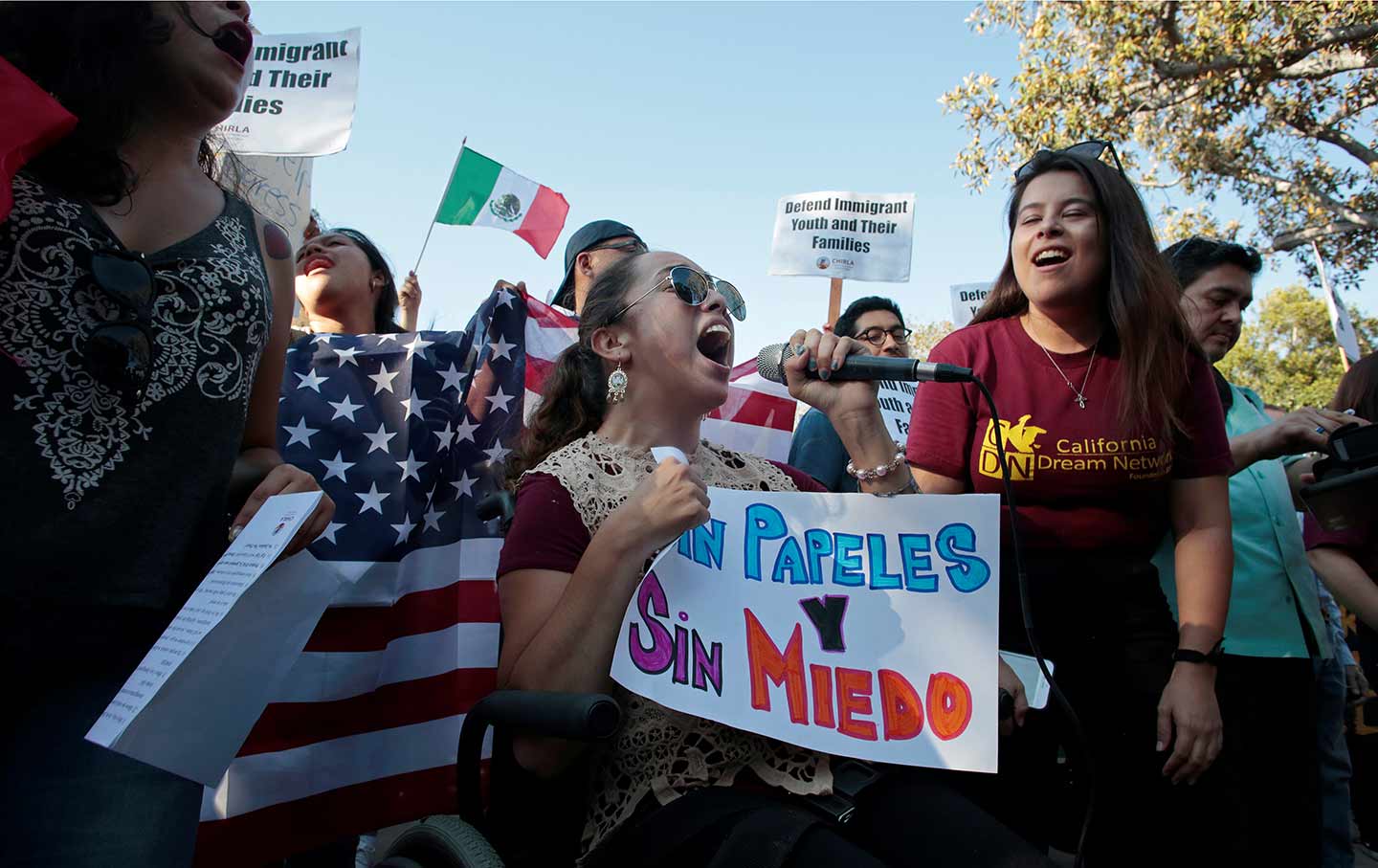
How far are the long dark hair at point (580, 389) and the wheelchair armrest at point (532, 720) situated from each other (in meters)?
0.90

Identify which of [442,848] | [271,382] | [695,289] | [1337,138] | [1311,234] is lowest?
[442,848]

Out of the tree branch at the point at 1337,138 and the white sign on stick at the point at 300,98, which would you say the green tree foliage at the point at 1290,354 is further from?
the white sign on stick at the point at 300,98

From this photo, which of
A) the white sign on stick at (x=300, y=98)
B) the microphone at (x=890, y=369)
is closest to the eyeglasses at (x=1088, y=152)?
the microphone at (x=890, y=369)

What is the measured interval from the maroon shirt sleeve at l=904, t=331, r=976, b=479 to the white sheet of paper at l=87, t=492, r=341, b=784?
1508 millimetres

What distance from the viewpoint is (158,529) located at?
1.41 metres

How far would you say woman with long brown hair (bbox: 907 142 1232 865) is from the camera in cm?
217

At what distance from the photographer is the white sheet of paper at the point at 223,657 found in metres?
1.18

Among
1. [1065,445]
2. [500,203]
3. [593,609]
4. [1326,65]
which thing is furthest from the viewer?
[1326,65]

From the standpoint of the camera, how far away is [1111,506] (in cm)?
222

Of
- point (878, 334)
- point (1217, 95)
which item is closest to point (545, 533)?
point (878, 334)

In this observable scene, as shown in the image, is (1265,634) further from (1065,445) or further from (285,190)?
(285,190)

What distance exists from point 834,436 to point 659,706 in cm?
218

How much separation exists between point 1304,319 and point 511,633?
5023 cm

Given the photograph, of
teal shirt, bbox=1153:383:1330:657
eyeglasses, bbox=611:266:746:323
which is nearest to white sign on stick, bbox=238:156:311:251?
eyeglasses, bbox=611:266:746:323
